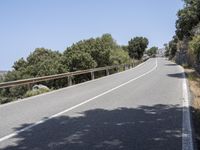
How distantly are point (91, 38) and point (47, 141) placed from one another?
4865cm

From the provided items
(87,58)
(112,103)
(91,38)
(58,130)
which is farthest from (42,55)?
(58,130)

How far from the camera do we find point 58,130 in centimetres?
967

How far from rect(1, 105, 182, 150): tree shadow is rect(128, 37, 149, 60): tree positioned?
122600mm

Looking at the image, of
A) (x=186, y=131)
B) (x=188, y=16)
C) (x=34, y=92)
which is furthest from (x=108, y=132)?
(x=188, y=16)

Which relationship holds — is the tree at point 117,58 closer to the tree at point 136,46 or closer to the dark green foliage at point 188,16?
the dark green foliage at point 188,16

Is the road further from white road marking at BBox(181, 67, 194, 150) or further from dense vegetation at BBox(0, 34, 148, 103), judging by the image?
dense vegetation at BBox(0, 34, 148, 103)

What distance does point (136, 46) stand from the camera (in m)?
135

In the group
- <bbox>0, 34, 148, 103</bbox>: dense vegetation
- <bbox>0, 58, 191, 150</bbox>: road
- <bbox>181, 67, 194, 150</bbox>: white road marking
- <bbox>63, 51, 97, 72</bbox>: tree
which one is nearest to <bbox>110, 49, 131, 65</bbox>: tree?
<bbox>0, 34, 148, 103</bbox>: dense vegetation

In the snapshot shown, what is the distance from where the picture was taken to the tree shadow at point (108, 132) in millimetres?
8016

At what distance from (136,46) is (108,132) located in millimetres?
126950

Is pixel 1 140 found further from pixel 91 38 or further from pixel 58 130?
pixel 91 38

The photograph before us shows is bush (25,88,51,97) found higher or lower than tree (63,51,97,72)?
lower

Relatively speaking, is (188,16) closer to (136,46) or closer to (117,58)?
(117,58)

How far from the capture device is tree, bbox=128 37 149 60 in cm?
13488
